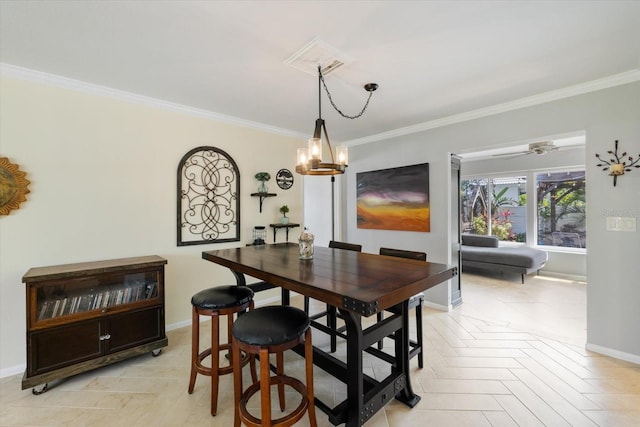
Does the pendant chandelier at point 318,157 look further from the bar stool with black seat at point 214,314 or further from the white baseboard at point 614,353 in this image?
the white baseboard at point 614,353

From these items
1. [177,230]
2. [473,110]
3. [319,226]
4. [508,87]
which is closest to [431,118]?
[473,110]

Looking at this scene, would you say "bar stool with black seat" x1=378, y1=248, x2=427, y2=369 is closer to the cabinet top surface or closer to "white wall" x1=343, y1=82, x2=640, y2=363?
"white wall" x1=343, y1=82, x2=640, y2=363

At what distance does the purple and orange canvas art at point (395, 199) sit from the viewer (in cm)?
393

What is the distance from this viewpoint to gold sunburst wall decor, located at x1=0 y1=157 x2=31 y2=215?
227 cm

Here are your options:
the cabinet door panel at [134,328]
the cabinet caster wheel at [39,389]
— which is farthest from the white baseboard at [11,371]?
the cabinet door panel at [134,328]

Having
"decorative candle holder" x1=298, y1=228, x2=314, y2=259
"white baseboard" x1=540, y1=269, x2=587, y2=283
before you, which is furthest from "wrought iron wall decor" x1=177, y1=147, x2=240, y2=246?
"white baseboard" x1=540, y1=269, x2=587, y2=283

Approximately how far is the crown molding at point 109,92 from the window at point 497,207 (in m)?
5.67

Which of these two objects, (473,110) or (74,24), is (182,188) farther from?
(473,110)

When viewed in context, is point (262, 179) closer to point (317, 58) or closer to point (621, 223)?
point (317, 58)

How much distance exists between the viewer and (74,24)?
5.86ft

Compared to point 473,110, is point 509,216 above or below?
below

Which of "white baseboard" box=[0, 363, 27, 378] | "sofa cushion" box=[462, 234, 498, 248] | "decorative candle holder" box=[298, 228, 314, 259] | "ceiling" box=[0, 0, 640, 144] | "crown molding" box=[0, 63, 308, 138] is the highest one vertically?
"ceiling" box=[0, 0, 640, 144]

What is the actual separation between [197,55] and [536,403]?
142 inches

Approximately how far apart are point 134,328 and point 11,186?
1565 millimetres
